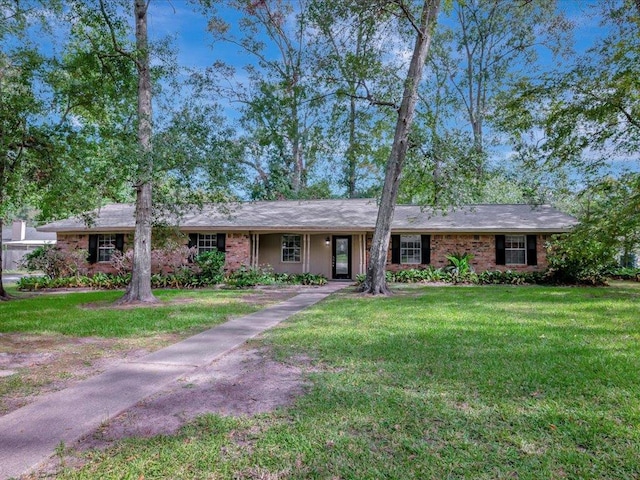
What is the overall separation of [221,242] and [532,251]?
1236 centimetres

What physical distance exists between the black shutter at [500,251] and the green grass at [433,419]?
32.7 feet

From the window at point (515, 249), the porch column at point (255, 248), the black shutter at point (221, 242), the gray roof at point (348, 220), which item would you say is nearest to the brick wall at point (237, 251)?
the black shutter at point (221, 242)

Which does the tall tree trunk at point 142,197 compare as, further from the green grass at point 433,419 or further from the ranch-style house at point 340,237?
the green grass at point 433,419

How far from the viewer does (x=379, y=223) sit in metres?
12.2

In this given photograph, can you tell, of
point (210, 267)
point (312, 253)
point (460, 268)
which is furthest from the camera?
point (312, 253)

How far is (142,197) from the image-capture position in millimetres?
10586

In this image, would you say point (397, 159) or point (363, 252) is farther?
point (363, 252)

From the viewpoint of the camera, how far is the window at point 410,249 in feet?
54.6

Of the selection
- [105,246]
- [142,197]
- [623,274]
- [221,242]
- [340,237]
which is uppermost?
[142,197]

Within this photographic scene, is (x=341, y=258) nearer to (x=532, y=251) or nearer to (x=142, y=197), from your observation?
(x=532, y=251)

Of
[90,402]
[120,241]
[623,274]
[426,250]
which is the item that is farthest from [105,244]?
[623,274]

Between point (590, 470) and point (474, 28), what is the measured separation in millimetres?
27574

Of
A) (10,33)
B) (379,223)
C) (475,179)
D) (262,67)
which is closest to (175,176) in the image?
(10,33)

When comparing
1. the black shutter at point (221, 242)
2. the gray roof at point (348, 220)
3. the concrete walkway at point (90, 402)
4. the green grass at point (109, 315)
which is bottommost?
the concrete walkway at point (90, 402)
